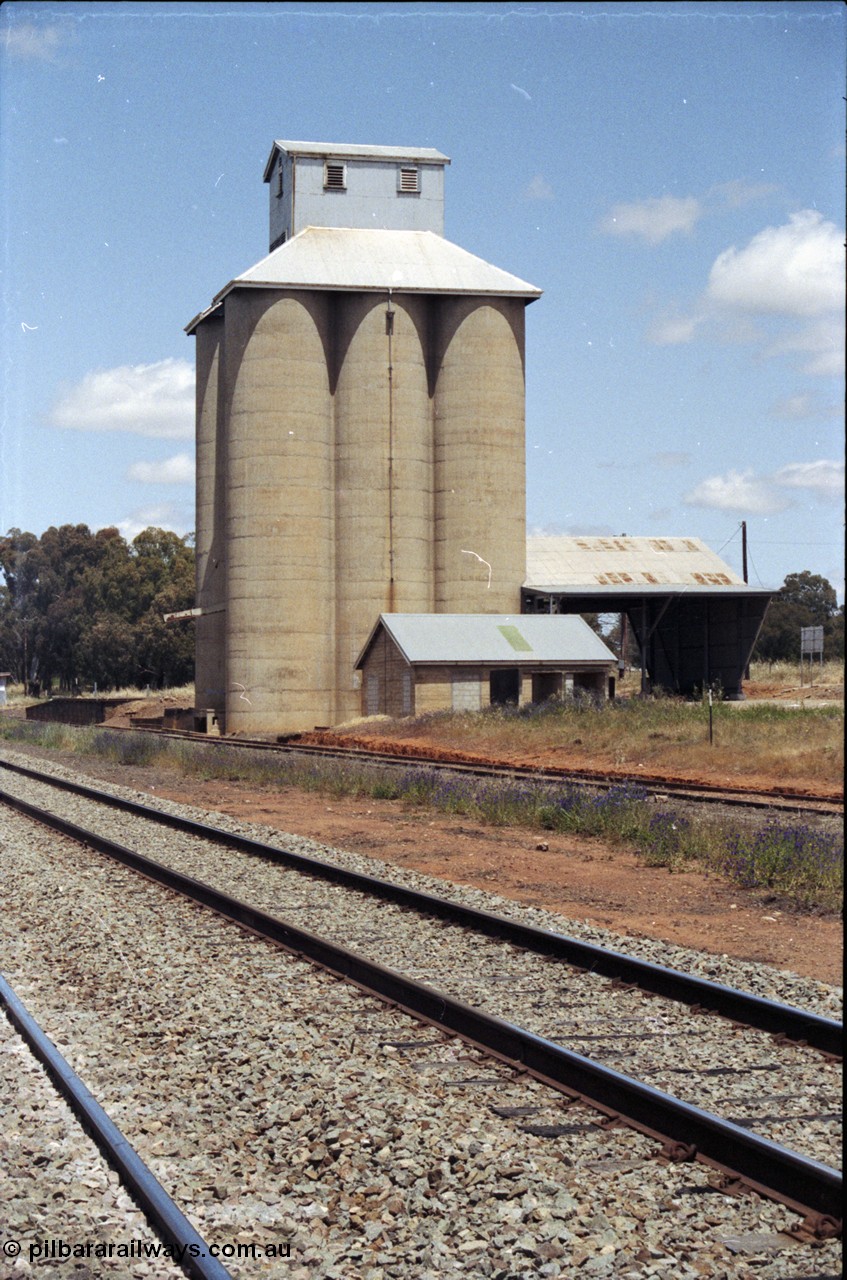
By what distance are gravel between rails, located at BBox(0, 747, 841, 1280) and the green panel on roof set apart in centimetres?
3556

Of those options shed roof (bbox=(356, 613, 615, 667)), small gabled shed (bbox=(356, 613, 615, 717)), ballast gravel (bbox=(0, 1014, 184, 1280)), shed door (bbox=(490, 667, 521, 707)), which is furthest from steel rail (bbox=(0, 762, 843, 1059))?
shed door (bbox=(490, 667, 521, 707))

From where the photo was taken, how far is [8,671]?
11762 cm

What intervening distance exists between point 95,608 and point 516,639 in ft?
202

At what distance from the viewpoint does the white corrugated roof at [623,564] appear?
177ft

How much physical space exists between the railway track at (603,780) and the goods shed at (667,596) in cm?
1874

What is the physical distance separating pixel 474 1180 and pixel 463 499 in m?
48.6

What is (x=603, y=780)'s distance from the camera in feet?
79.7

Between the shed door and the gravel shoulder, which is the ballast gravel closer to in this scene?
the gravel shoulder

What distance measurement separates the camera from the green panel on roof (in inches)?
1772

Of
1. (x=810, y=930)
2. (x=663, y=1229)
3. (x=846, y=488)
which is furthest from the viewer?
(x=810, y=930)

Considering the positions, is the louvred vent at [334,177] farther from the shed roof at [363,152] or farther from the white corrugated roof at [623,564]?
the white corrugated roof at [623,564]

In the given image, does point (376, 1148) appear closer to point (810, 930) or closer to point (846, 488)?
point (846, 488)

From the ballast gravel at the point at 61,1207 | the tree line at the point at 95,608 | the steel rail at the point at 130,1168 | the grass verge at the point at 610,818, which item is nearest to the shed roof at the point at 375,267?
the grass verge at the point at 610,818

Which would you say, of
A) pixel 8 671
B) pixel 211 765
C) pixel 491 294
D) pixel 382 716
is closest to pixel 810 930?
pixel 211 765
